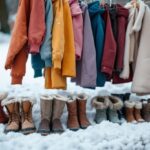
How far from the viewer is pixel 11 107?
2389 mm

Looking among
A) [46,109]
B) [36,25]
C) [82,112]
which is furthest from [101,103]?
[36,25]

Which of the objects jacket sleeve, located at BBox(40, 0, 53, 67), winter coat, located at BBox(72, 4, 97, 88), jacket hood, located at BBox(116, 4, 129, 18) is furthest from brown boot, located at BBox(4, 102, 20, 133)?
jacket hood, located at BBox(116, 4, 129, 18)

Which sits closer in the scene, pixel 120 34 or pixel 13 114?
pixel 13 114

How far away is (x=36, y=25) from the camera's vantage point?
2.27m

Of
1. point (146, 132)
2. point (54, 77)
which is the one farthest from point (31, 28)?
point (146, 132)

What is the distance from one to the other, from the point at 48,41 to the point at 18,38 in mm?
203

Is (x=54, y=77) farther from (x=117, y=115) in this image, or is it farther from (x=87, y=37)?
(x=117, y=115)

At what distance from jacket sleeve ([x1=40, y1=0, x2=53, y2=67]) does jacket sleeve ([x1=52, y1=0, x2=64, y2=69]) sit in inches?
1.1

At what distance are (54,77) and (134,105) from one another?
753 millimetres

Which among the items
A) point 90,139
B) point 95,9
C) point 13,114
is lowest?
point 90,139

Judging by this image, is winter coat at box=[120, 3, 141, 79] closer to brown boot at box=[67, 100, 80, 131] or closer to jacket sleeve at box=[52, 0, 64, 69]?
brown boot at box=[67, 100, 80, 131]

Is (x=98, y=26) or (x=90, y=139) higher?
(x=98, y=26)

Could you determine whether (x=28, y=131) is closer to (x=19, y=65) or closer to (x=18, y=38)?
(x=19, y=65)

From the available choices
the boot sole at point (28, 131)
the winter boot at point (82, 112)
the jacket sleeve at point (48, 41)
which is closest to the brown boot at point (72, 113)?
the winter boot at point (82, 112)
